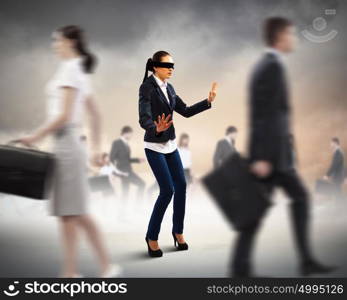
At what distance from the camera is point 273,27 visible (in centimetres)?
412

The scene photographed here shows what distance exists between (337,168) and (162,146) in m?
3.43

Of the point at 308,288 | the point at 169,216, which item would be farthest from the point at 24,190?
the point at 169,216

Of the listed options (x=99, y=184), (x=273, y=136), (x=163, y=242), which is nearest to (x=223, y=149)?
(x=163, y=242)

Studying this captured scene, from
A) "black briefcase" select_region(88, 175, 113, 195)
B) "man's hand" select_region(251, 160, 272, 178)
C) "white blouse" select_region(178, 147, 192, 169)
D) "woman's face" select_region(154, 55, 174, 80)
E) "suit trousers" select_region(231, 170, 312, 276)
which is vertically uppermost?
"white blouse" select_region(178, 147, 192, 169)

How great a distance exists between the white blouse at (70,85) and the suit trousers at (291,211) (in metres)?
1.36

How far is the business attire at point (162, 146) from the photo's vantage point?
4.91m

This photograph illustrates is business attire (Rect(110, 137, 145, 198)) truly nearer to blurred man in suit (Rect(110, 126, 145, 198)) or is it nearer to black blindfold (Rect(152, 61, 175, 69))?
blurred man in suit (Rect(110, 126, 145, 198))

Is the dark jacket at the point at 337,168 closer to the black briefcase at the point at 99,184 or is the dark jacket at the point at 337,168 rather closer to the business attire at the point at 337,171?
the business attire at the point at 337,171

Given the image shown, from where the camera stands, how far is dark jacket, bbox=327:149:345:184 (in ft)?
24.7

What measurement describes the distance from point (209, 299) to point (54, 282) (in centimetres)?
112

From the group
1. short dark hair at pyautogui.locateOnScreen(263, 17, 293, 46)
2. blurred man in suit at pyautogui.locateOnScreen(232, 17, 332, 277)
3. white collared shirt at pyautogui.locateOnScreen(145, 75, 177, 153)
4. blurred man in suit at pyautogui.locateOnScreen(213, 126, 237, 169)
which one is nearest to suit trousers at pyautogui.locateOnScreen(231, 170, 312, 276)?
blurred man in suit at pyautogui.locateOnScreen(232, 17, 332, 277)

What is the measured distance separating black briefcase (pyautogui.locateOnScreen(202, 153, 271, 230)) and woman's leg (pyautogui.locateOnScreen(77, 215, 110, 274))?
0.88m

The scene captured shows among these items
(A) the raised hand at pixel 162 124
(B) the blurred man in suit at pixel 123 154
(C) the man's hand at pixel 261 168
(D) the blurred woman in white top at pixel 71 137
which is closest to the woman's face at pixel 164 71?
(A) the raised hand at pixel 162 124

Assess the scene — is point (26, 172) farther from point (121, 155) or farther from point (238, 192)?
point (121, 155)
